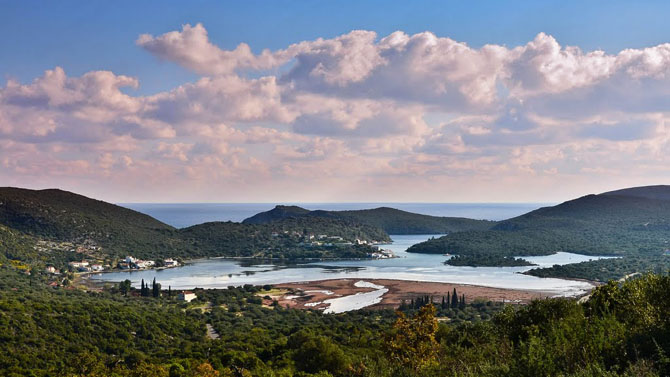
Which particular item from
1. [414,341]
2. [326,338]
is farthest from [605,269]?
[414,341]

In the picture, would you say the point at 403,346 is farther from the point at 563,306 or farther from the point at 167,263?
the point at 167,263

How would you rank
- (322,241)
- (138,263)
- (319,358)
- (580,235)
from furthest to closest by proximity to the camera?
(322,241), (580,235), (138,263), (319,358)

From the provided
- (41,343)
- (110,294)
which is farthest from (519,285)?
(41,343)

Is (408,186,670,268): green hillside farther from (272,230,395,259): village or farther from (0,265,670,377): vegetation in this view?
(0,265,670,377): vegetation

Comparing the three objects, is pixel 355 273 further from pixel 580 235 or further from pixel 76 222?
pixel 580 235

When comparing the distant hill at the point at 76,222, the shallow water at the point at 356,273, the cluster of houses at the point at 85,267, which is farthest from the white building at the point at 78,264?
the distant hill at the point at 76,222

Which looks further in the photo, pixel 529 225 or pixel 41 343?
pixel 529 225
